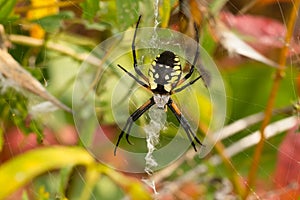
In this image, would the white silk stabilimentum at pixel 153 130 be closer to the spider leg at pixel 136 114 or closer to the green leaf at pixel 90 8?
the spider leg at pixel 136 114

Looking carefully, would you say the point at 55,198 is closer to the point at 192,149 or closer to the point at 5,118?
the point at 5,118

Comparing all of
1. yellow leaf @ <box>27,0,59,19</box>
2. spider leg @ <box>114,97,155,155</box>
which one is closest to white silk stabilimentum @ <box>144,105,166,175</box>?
spider leg @ <box>114,97,155,155</box>

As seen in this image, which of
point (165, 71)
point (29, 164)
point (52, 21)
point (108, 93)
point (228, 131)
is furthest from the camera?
point (228, 131)

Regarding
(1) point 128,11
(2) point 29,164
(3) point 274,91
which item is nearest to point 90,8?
(1) point 128,11

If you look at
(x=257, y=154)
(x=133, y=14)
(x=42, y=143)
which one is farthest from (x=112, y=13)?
(x=257, y=154)

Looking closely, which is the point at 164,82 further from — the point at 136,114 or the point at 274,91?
the point at 274,91

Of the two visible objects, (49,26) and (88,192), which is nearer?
(49,26)
